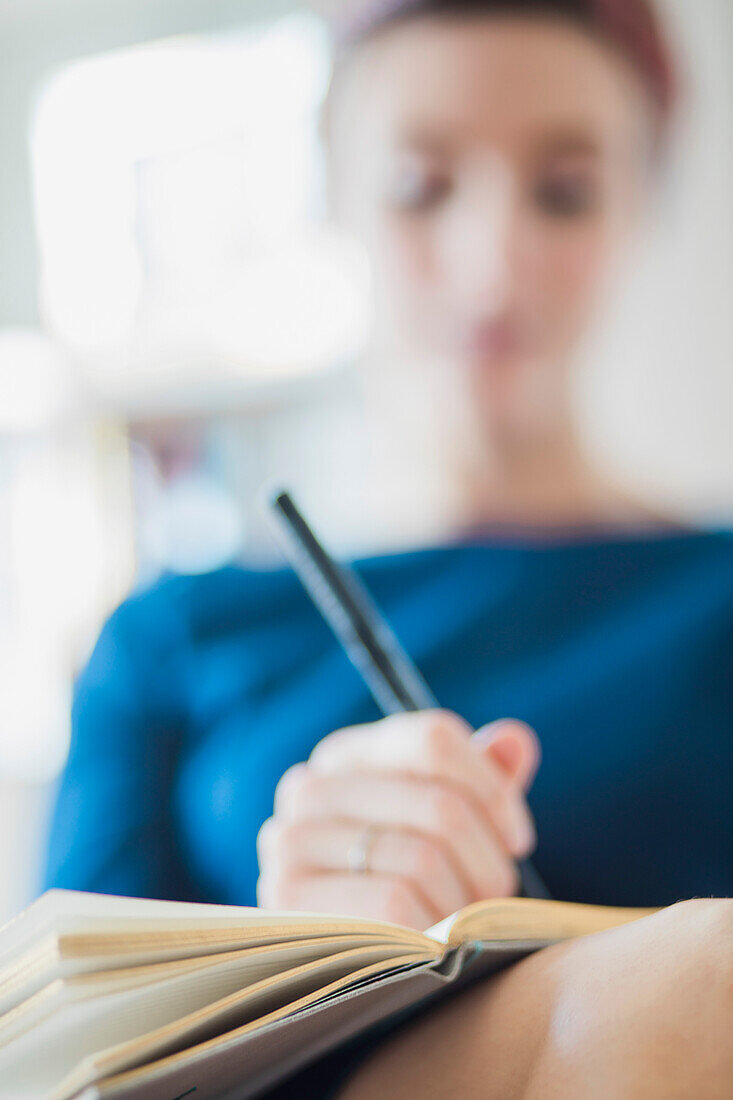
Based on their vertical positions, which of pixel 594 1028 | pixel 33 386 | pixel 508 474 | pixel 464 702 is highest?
pixel 33 386

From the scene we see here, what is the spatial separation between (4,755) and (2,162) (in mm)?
1281

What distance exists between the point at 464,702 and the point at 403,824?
0.26 metres

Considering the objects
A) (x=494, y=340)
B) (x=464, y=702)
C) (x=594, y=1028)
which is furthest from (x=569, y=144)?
(x=594, y=1028)

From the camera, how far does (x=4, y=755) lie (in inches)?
65.1

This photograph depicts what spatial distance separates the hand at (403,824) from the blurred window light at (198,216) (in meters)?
1.25

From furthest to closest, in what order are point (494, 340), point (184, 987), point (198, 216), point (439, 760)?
1. point (198, 216)
2. point (494, 340)
3. point (439, 760)
4. point (184, 987)

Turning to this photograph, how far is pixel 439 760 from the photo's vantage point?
1.07 ft

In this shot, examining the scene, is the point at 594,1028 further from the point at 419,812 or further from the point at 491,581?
the point at 491,581

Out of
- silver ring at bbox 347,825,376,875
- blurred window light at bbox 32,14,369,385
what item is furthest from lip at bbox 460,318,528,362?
blurred window light at bbox 32,14,369,385

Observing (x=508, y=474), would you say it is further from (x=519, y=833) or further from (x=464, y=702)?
(x=519, y=833)

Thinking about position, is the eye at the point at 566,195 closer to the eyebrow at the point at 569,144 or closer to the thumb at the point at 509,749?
the eyebrow at the point at 569,144

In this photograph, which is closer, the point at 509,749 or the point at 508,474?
the point at 509,749

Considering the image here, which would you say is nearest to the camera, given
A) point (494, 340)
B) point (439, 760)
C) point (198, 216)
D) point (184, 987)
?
point (184, 987)

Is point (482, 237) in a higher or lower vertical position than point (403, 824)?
higher
